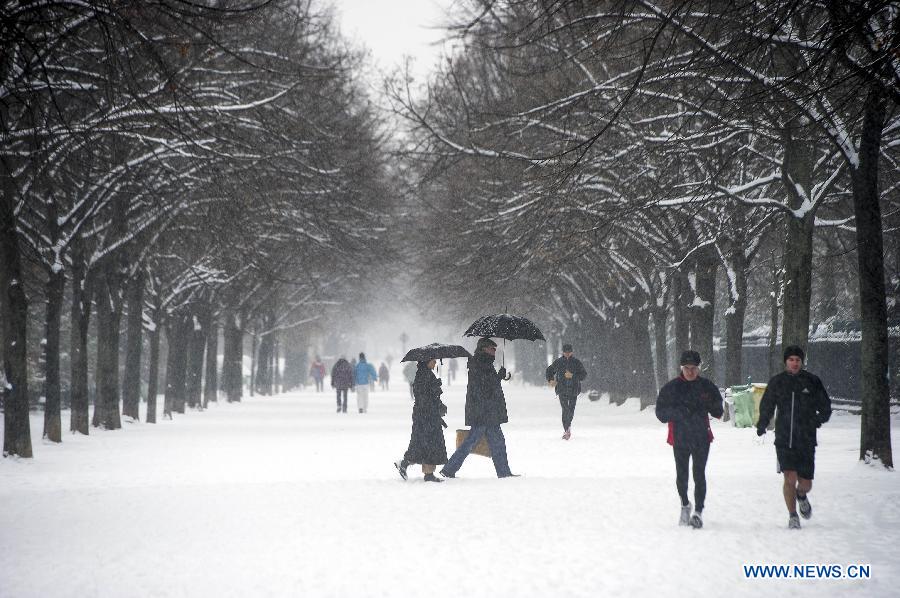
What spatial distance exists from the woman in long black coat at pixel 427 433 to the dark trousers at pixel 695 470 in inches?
176

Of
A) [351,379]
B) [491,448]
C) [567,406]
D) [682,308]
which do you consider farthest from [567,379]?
[351,379]

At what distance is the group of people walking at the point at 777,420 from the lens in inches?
377

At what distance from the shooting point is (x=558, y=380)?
21531 mm

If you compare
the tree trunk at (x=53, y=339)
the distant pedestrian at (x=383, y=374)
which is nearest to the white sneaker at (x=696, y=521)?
the tree trunk at (x=53, y=339)

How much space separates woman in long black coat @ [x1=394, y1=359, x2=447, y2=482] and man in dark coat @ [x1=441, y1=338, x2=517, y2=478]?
252 millimetres

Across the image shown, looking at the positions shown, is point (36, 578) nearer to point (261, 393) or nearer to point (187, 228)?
point (187, 228)

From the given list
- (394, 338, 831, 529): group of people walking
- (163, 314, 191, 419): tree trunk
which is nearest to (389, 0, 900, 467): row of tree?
(394, 338, 831, 529): group of people walking

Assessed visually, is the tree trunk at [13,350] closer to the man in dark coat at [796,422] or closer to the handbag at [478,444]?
the handbag at [478,444]

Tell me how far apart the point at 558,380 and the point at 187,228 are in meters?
9.99

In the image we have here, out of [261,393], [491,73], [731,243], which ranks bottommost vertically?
[261,393]

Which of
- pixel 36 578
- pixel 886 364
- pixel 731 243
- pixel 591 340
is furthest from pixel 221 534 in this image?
pixel 591 340

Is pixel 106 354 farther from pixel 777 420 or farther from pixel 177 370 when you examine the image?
pixel 777 420

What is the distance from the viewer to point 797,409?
9.63 meters

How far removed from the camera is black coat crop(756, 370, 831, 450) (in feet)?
31.4
